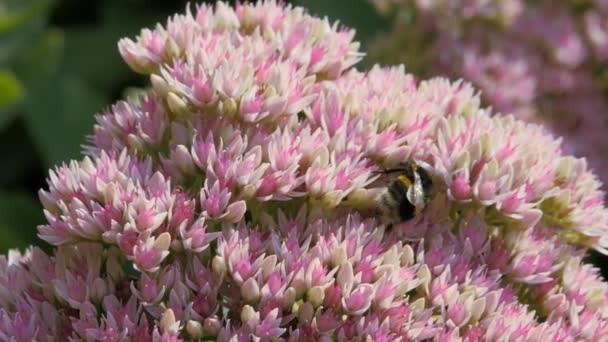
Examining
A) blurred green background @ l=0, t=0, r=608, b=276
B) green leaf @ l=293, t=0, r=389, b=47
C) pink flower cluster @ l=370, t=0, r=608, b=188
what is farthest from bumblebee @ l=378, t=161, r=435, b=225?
green leaf @ l=293, t=0, r=389, b=47

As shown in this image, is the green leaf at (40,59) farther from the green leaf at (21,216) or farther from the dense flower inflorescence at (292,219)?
the dense flower inflorescence at (292,219)

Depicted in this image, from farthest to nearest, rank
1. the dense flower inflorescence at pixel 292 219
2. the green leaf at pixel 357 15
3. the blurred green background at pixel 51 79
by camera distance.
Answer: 1. the green leaf at pixel 357 15
2. the blurred green background at pixel 51 79
3. the dense flower inflorescence at pixel 292 219

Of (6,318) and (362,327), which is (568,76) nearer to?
(362,327)

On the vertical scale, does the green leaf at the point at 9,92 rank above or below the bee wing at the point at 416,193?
above

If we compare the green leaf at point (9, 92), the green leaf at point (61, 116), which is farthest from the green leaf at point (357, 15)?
the green leaf at point (9, 92)

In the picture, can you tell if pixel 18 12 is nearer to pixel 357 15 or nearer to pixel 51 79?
pixel 51 79

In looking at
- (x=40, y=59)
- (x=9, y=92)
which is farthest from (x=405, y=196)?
(x=40, y=59)
